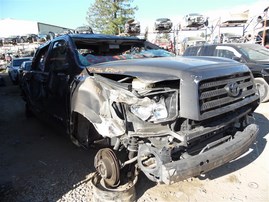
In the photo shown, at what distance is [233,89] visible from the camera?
8.95 ft

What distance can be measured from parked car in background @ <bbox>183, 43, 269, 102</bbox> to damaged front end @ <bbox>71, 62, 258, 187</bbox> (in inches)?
192

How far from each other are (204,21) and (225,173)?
657 inches

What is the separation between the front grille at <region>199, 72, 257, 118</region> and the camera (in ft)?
7.88

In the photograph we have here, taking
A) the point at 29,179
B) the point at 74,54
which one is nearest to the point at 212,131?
the point at 74,54

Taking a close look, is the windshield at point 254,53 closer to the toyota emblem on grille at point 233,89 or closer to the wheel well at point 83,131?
the toyota emblem on grille at point 233,89

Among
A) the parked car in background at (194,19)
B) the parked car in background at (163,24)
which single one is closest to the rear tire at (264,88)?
the parked car in background at (194,19)

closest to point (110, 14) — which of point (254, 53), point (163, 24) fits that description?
point (163, 24)

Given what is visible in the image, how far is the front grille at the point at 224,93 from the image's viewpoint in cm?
240

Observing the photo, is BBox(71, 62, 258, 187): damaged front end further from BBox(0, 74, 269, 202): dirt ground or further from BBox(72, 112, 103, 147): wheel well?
BBox(0, 74, 269, 202): dirt ground

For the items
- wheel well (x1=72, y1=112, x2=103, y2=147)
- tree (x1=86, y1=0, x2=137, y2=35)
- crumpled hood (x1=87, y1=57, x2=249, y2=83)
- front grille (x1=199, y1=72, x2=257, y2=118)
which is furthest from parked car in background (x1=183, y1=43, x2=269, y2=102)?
tree (x1=86, y1=0, x2=137, y2=35)

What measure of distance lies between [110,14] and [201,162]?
28.2m

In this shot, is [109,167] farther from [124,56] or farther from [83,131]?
[124,56]

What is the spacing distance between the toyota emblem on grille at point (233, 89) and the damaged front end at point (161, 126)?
5 centimetres

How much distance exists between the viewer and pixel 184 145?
230 cm
